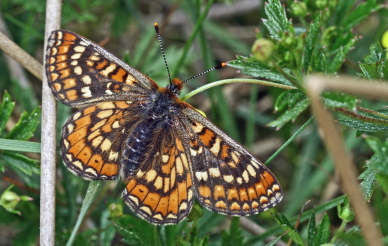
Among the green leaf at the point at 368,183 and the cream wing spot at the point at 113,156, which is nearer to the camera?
the green leaf at the point at 368,183

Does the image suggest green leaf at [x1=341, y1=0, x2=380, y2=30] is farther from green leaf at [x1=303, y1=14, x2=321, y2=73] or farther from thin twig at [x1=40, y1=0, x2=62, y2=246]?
thin twig at [x1=40, y1=0, x2=62, y2=246]

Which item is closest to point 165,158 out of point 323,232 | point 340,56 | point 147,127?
point 147,127

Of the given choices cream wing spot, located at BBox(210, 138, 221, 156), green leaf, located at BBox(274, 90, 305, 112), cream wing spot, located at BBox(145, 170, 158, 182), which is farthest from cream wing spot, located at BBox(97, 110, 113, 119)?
green leaf, located at BBox(274, 90, 305, 112)

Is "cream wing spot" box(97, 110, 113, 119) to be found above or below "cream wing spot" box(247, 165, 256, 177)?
above

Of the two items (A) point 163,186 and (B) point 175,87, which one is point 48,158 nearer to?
(A) point 163,186

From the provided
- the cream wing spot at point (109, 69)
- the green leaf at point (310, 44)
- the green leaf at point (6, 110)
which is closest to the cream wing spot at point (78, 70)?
the cream wing spot at point (109, 69)

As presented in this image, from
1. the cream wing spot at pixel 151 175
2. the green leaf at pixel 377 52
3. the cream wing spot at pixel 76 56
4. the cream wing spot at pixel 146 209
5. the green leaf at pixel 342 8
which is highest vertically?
the green leaf at pixel 342 8

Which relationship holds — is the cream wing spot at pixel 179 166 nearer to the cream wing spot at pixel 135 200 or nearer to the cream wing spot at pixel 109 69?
the cream wing spot at pixel 135 200
